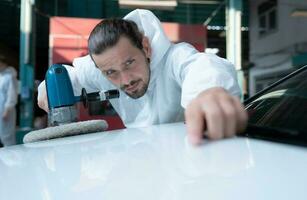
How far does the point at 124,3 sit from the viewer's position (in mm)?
5375

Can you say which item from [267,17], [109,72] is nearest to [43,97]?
[109,72]

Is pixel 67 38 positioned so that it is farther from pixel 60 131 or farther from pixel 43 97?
pixel 60 131

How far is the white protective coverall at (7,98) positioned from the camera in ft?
13.6

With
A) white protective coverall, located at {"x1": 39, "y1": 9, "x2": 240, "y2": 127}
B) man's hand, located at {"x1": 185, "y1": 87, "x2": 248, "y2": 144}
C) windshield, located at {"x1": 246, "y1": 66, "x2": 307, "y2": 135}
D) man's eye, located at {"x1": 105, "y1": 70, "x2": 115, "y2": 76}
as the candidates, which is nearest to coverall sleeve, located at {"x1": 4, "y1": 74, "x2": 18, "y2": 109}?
white protective coverall, located at {"x1": 39, "y1": 9, "x2": 240, "y2": 127}

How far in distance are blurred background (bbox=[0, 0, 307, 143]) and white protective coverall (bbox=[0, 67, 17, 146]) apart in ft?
0.91

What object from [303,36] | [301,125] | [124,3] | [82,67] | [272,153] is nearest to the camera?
[272,153]

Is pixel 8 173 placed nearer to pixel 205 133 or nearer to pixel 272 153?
pixel 205 133

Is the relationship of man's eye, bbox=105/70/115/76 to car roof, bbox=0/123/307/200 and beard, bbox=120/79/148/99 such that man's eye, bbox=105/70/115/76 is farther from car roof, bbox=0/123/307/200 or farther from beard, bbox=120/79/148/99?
car roof, bbox=0/123/307/200

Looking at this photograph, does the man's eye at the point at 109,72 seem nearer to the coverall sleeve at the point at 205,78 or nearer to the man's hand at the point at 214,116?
the coverall sleeve at the point at 205,78

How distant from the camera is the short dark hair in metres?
1.35

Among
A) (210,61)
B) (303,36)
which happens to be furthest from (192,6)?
(210,61)

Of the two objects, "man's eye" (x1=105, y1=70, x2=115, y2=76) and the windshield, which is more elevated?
"man's eye" (x1=105, y1=70, x2=115, y2=76)

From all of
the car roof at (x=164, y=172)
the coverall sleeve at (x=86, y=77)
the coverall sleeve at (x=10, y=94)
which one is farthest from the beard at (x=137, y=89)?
the coverall sleeve at (x=10, y=94)

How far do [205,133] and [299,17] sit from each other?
9257 millimetres
